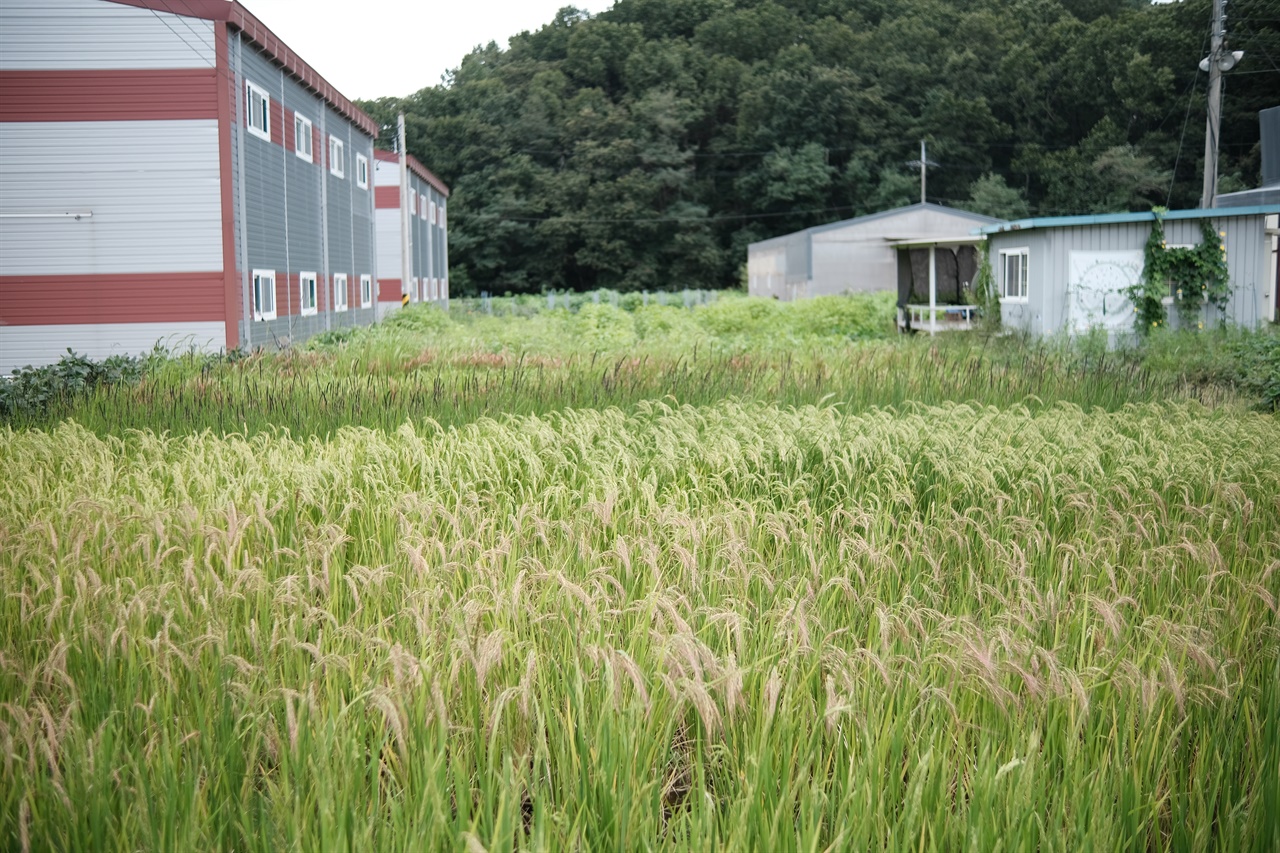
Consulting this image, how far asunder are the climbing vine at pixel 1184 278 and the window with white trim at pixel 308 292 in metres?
17.7

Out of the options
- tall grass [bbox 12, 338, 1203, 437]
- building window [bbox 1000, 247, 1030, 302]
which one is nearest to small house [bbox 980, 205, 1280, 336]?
building window [bbox 1000, 247, 1030, 302]

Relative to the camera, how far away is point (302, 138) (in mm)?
28734

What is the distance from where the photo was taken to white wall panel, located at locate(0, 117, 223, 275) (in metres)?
21.5

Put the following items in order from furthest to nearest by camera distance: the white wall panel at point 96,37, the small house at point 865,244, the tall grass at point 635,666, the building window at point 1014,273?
the small house at point 865,244 → the building window at point 1014,273 → the white wall panel at point 96,37 → the tall grass at point 635,666

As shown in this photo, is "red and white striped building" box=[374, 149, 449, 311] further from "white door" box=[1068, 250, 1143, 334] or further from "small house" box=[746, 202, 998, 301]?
"white door" box=[1068, 250, 1143, 334]

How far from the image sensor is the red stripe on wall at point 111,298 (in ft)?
71.1

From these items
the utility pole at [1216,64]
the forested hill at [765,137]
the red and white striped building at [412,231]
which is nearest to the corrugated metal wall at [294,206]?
the red and white striped building at [412,231]

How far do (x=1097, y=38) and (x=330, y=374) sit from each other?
211 feet

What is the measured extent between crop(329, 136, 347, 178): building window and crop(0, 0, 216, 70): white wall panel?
10729 millimetres

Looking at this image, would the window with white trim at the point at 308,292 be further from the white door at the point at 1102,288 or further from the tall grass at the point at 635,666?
the tall grass at the point at 635,666

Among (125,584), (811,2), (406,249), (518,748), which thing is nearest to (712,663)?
(518,748)

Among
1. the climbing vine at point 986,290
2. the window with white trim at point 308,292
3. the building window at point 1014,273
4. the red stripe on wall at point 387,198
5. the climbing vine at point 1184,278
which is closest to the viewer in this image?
the climbing vine at point 1184,278

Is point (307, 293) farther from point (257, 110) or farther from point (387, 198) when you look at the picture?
point (387, 198)

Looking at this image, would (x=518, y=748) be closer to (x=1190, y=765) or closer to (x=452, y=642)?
(x=452, y=642)
